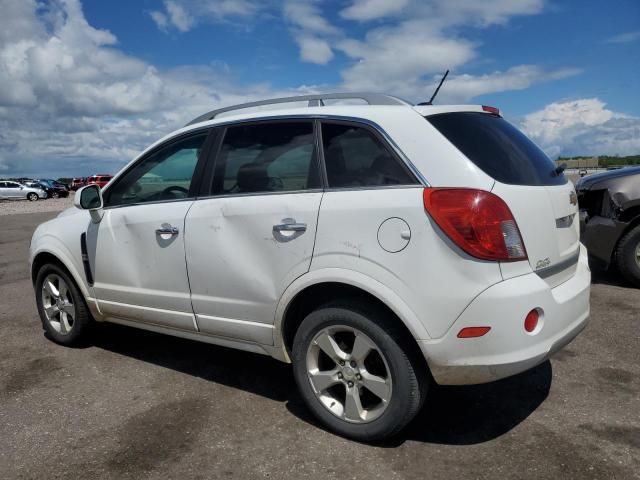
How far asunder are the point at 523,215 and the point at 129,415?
257cm

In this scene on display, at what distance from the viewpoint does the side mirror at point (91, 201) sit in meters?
4.05

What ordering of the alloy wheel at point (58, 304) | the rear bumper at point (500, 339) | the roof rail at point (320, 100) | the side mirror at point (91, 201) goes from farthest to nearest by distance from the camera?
the alloy wheel at point (58, 304), the side mirror at point (91, 201), the roof rail at point (320, 100), the rear bumper at point (500, 339)

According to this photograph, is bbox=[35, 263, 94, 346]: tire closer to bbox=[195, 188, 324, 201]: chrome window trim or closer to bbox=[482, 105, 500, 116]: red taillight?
bbox=[195, 188, 324, 201]: chrome window trim

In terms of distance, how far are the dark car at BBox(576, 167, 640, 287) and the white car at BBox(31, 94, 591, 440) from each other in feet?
9.73

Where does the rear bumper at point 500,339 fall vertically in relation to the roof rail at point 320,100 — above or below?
below

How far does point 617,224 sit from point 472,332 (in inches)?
167

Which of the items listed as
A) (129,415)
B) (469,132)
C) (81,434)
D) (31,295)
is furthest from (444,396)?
(31,295)

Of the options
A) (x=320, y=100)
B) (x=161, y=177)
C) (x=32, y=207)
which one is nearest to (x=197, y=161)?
(x=161, y=177)

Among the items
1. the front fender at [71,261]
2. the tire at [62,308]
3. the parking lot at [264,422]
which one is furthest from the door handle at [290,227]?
the tire at [62,308]

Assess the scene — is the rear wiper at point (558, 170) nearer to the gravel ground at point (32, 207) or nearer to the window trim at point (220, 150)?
the window trim at point (220, 150)

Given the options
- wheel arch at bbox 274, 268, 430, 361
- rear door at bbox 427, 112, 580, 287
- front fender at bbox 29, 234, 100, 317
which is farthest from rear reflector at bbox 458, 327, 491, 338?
front fender at bbox 29, 234, 100, 317

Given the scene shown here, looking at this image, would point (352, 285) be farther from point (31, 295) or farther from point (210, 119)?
point (31, 295)

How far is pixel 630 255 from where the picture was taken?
5914mm

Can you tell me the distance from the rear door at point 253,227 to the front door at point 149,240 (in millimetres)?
159
